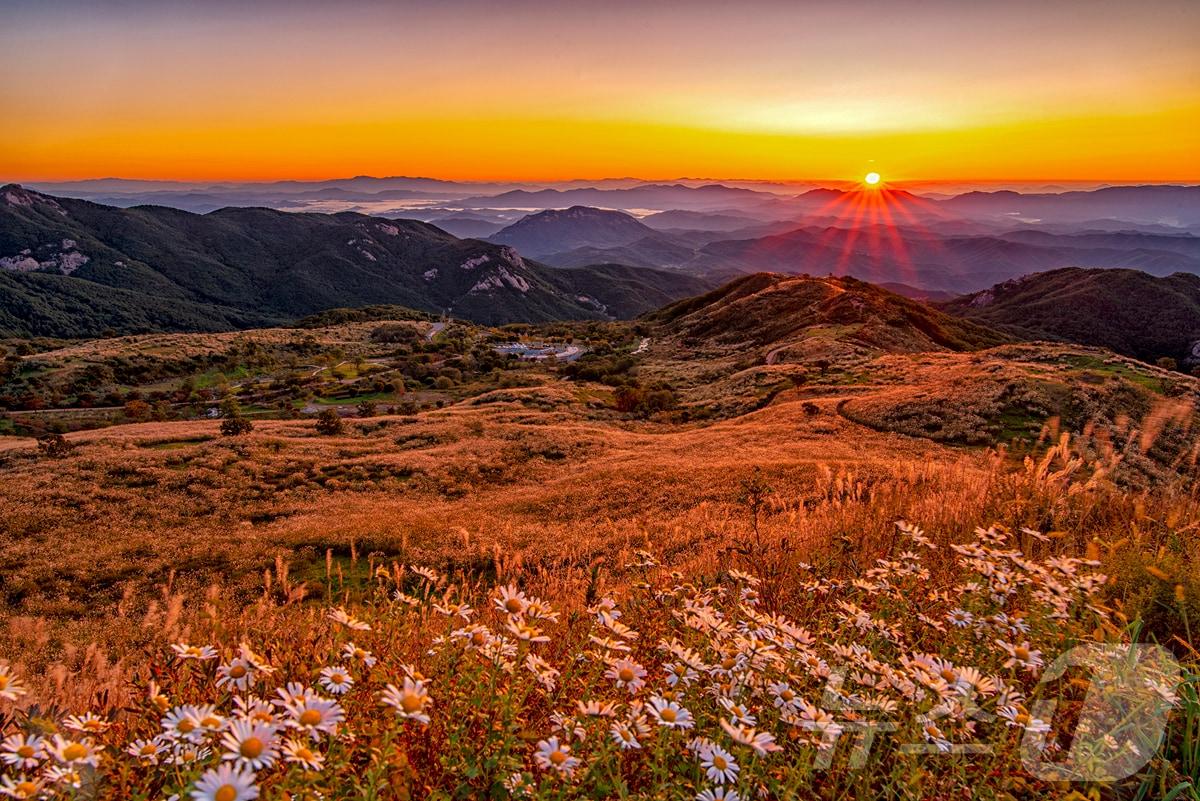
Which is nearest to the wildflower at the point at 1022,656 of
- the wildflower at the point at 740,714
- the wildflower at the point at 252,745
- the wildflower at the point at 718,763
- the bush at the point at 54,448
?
the wildflower at the point at 740,714

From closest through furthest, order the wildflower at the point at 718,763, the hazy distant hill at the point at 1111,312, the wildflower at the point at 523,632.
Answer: the wildflower at the point at 718,763, the wildflower at the point at 523,632, the hazy distant hill at the point at 1111,312

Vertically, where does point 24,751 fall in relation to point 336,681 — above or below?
above

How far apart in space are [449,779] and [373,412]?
59.7 metres

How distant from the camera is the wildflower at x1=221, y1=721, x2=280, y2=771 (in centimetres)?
168

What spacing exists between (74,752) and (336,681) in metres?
0.81

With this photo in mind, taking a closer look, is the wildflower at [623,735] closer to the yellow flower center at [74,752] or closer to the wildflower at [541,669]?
the wildflower at [541,669]

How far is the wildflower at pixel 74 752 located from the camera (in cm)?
176

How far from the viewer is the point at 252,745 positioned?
172 cm

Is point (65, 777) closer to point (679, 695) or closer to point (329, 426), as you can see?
point (679, 695)

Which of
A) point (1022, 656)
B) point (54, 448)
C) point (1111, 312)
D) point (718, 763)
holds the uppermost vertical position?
point (718, 763)

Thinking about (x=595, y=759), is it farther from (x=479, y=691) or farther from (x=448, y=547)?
(x=448, y=547)

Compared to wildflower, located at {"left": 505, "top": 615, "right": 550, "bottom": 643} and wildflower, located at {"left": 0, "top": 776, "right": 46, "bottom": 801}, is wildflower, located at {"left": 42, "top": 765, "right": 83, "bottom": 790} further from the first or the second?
wildflower, located at {"left": 505, "top": 615, "right": 550, "bottom": 643}

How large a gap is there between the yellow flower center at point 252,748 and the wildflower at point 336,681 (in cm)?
52

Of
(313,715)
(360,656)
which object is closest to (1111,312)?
(360,656)
